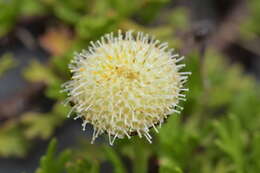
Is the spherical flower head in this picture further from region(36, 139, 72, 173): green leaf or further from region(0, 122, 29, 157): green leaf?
region(0, 122, 29, 157): green leaf

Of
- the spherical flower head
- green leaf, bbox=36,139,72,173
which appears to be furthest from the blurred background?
Result: the spherical flower head

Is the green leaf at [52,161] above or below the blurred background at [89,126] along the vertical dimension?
below

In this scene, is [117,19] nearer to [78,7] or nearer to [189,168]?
[78,7]

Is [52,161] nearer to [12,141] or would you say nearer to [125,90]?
[12,141]

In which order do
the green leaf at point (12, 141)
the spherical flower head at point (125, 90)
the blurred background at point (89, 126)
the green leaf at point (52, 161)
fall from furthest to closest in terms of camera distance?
1. the green leaf at point (12, 141)
2. the blurred background at point (89, 126)
3. the green leaf at point (52, 161)
4. the spherical flower head at point (125, 90)

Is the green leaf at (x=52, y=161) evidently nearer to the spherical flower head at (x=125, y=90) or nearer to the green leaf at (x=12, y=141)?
the spherical flower head at (x=125, y=90)

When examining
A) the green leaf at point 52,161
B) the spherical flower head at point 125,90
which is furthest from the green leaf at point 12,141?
the spherical flower head at point 125,90

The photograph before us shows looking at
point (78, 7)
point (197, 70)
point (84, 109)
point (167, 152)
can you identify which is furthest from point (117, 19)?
point (84, 109)
